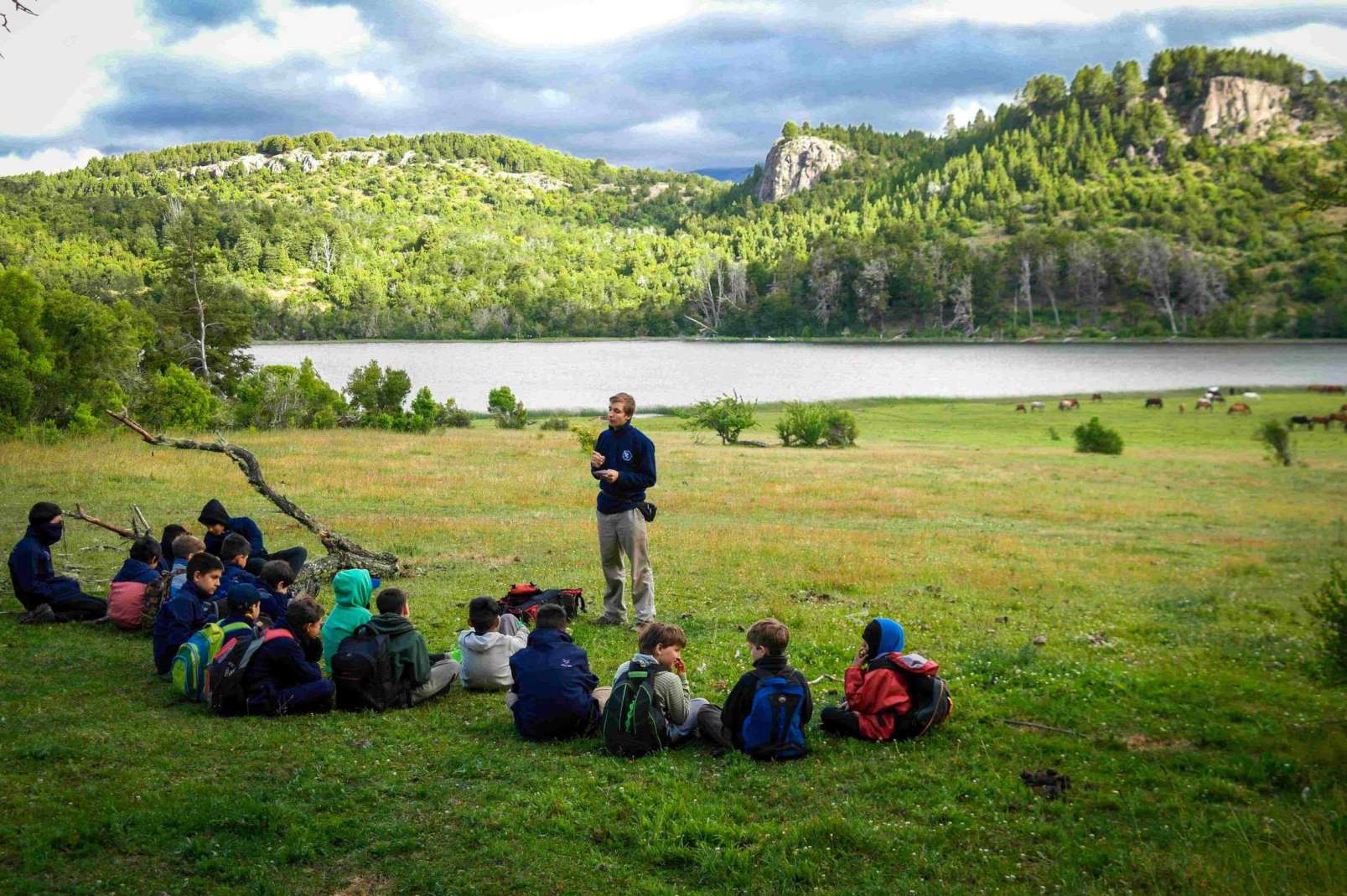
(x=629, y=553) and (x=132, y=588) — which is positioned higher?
(x=629, y=553)

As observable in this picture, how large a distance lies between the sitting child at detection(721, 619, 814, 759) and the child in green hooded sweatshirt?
12.6ft

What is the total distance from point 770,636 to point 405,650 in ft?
12.1

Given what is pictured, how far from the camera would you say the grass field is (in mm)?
5438

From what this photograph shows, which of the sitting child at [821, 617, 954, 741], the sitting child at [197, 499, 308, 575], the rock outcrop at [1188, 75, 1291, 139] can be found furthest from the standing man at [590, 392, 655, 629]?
the rock outcrop at [1188, 75, 1291, 139]

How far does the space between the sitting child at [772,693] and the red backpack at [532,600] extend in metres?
4.19

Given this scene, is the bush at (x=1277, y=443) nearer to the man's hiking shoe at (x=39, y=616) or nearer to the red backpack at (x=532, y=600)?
the red backpack at (x=532, y=600)

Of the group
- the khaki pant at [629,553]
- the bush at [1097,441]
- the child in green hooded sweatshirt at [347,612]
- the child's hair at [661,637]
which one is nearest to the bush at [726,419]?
the bush at [1097,441]

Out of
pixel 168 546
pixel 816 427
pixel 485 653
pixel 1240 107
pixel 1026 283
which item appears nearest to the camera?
pixel 485 653

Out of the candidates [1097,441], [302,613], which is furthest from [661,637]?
[1097,441]

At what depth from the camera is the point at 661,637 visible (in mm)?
7656

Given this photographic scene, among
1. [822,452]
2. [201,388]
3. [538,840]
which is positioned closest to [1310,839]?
[538,840]

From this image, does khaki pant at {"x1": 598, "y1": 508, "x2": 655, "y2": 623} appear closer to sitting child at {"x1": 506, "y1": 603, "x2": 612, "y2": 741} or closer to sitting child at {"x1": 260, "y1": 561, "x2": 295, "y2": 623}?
sitting child at {"x1": 506, "y1": 603, "x2": 612, "y2": 741}

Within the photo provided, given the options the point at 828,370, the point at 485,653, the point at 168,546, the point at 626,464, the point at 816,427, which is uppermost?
the point at 828,370

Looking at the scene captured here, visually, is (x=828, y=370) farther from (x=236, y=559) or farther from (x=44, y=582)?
(x=236, y=559)
